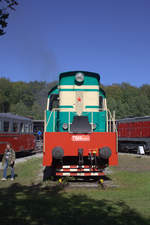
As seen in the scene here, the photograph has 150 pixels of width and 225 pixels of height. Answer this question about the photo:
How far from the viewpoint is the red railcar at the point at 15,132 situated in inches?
634

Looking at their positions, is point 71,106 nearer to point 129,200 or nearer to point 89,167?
point 89,167

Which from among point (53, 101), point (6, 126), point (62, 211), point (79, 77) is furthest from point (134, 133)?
point (62, 211)

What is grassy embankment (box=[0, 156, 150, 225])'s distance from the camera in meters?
4.87

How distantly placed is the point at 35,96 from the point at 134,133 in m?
65.7

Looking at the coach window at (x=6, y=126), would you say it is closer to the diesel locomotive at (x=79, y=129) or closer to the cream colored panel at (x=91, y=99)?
the diesel locomotive at (x=79, y=129)

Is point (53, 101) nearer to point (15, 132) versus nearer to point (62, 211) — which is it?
point (62, 211)

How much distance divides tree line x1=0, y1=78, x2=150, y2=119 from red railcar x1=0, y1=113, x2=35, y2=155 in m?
36.7

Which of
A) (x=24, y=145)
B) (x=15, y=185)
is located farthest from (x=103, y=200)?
(x=24, y=145)

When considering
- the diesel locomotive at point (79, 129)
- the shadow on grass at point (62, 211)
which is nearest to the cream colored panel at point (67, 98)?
the diesel locomotive at point (79, 129)

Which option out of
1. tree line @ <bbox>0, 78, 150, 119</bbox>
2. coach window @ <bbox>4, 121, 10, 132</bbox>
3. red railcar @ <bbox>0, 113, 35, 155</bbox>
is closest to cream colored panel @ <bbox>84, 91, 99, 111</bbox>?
red railcar @ <bbox>0, 113, 35, 155</bbox>

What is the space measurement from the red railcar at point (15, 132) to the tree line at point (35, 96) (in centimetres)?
3674

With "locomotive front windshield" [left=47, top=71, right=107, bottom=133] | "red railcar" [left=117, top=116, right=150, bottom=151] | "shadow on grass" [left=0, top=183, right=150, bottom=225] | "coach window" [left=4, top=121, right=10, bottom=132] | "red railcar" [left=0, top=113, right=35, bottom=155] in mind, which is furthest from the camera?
"red railcar" [left=117, top=116, right=150, bottom=151]

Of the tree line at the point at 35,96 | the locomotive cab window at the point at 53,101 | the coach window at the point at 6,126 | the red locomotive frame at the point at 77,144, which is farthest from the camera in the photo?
the tree line at the point at 35,96

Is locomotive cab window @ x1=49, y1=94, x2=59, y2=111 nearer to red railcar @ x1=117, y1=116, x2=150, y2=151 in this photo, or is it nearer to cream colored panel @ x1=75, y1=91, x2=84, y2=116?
cream colored panel @ x1=75, y1=91, x2=84, y2=116
